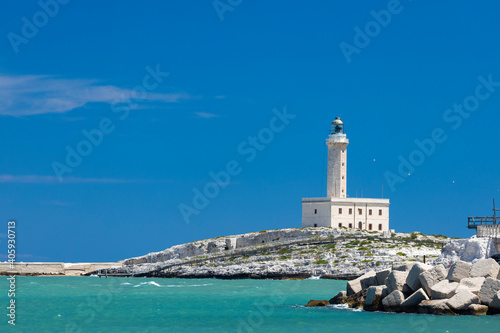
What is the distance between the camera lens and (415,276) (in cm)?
2633

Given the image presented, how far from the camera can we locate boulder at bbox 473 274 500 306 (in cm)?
2439

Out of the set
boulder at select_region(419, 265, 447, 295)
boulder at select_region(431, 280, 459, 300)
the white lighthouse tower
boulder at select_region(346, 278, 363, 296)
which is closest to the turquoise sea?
boulder at select_region(431, 280, 459, 300)

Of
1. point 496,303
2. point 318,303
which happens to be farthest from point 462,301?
point 318,303

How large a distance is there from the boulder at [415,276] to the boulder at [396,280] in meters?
0.25

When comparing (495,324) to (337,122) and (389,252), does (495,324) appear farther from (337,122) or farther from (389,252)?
(337,122)

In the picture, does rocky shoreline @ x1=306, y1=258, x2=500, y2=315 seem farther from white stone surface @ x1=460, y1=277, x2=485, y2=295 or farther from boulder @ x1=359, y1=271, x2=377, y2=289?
boulder @ x1=359, y1=271, x2=377, y2=289

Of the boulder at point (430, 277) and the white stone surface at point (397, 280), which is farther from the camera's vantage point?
the white stone surface at point (397, 280)

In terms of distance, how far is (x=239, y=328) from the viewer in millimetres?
24438

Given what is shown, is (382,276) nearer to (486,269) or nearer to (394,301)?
(394,301)

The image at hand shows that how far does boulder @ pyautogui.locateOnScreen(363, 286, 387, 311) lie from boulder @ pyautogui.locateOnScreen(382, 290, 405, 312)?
52 cm

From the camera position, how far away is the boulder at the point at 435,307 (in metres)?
24.7

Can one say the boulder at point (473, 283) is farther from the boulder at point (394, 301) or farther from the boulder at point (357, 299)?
the boulder at point (357, 299)

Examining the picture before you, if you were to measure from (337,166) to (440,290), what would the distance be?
154ft

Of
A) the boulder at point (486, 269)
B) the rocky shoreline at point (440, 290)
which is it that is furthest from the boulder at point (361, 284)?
the boulder at point (486, 269)
